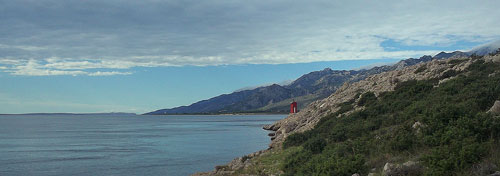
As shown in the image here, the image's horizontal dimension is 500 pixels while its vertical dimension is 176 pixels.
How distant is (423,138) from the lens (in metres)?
17.9

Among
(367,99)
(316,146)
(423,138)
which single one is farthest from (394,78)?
(423,138)

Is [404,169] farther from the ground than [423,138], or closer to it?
closer to it

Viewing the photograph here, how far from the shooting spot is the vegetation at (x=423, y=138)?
1399cm

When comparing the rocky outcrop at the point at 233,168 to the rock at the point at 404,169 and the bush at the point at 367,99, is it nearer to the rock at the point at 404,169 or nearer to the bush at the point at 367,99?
the rock at the point at 404,169

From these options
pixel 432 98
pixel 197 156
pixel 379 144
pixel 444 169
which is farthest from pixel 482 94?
pixel 197 156

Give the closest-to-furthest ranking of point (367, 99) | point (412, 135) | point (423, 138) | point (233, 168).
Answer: point (423, 138) → point (412, 135) → point (233, 168) → point (367, 99)

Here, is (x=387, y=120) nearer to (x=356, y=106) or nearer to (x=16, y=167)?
(x=356, y=106)


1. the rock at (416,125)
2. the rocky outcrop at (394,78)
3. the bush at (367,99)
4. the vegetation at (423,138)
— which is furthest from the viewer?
the rocky outcrop at (394,78)

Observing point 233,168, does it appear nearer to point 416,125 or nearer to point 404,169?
point 416,125

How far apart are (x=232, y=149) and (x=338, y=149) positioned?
38594 millimetres

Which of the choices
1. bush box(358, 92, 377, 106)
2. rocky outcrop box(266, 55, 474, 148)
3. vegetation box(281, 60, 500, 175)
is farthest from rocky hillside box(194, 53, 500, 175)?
rocky outcrop box(266, 55, 474, 148)

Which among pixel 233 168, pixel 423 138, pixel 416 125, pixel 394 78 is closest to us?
pixel 423 138

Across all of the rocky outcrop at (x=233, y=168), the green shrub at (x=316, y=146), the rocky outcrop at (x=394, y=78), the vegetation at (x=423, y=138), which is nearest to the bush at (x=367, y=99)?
the rocky outcrop at (x=394, y=78)

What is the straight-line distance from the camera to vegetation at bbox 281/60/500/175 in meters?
14.0
